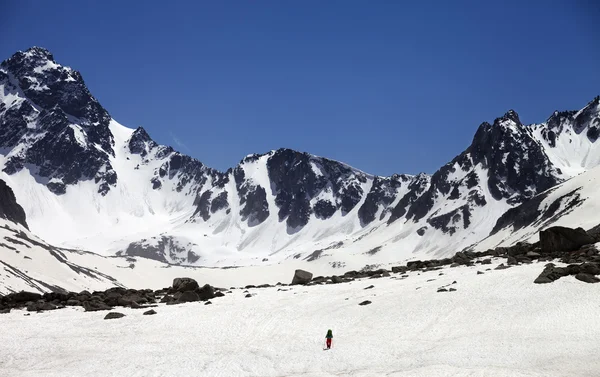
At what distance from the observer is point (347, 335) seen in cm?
3064

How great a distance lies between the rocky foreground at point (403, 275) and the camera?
35.2m

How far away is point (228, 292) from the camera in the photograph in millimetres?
47844

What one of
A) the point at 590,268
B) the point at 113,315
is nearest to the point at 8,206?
the point at 113,315

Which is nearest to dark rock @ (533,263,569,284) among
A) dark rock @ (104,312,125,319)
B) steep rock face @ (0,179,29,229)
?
dark rock @ (104,312,125,319)

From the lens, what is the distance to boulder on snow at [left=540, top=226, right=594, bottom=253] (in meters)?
45.7

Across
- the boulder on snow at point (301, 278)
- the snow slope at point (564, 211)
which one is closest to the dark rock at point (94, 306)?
the boulder on snow at point (301, 278)

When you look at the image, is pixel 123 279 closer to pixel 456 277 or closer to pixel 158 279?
pixel 158 279

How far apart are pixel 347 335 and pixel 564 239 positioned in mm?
25949

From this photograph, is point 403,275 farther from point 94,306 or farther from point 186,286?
point 94,306

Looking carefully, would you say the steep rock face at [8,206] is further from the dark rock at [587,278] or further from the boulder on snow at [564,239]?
the dark rock at [587,278]

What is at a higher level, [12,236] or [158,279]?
[12,236]

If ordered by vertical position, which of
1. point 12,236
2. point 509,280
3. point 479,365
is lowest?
point 479,365

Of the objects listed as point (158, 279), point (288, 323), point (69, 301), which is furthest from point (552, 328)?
point (158, 279)

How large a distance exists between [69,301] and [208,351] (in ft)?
63.3
